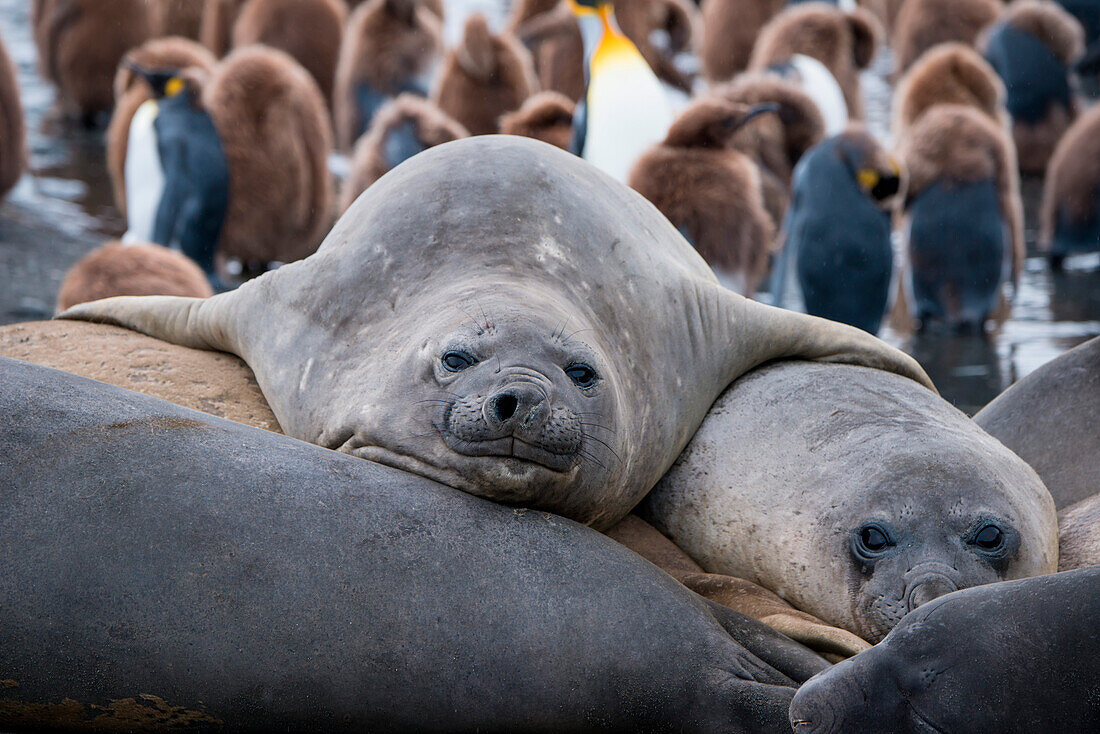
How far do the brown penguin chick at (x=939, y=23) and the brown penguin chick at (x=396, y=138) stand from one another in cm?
585

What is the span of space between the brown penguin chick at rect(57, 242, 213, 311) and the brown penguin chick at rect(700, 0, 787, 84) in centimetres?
755

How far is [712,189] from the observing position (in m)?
5.16

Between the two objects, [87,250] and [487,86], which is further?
Result: [487,86]

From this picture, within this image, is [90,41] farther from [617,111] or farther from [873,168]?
[873,168]

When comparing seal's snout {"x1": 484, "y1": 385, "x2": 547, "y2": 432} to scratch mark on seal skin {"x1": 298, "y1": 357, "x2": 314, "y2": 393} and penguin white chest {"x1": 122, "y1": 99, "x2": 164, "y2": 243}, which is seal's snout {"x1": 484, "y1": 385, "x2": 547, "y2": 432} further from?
penguin white chest {"x1": 122, "y1": 99, "x2": 164, "y2": 243}

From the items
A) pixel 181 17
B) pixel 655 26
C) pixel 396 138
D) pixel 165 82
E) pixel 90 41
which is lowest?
pixel 181 17

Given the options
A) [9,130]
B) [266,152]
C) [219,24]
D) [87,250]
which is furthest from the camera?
[219,24]

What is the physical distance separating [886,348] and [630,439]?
805 millimetres

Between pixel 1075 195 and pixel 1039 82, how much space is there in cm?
262

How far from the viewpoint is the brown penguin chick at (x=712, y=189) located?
513cm

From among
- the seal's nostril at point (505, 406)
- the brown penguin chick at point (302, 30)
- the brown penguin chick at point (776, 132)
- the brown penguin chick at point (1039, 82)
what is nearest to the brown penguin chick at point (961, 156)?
the brown penguin chick at point (776, 132)

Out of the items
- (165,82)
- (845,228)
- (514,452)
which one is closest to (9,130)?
(165,82)

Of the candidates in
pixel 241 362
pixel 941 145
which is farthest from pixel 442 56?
pixel 241 362

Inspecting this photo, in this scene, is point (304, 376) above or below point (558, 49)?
above
